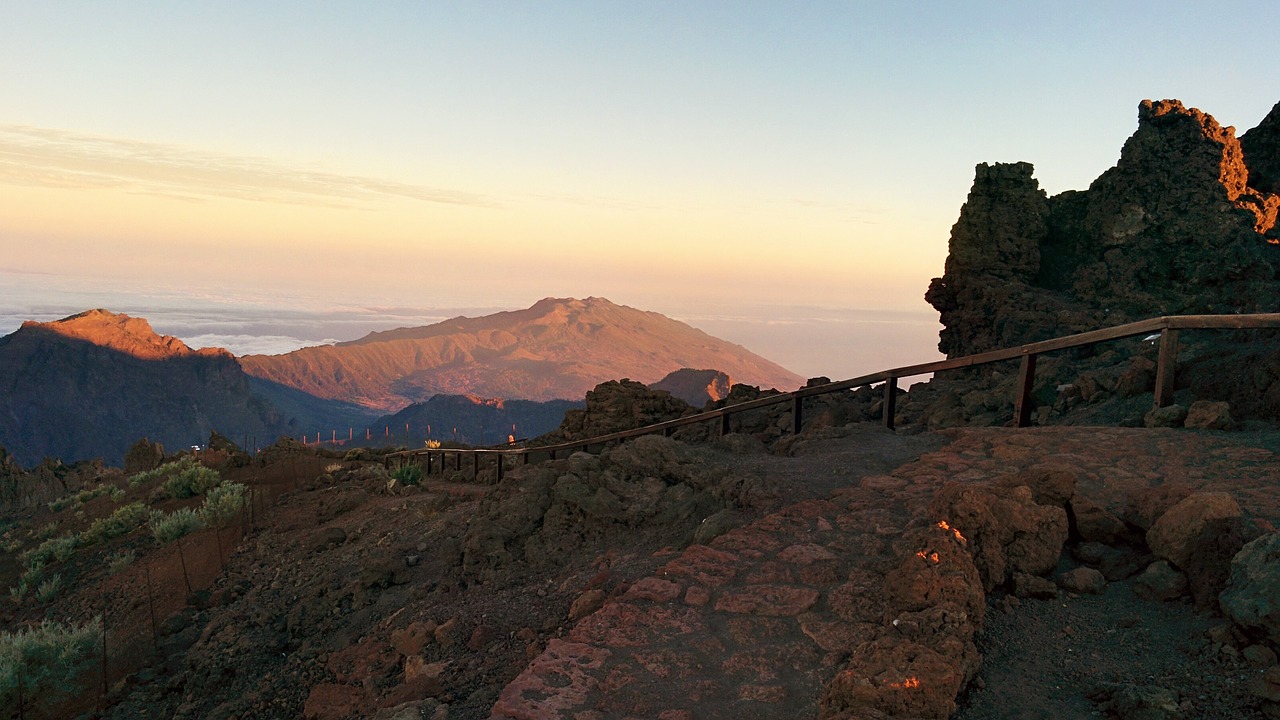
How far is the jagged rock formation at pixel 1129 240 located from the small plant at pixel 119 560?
15253mm

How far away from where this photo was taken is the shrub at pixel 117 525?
14281 mm

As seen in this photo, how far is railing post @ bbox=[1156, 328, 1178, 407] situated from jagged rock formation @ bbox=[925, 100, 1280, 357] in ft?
21.9

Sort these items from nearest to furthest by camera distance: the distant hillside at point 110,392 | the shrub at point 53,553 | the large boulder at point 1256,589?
the large boulder at point 1256,589, the shrub at point 53,553, the distant hillside at point 110,392

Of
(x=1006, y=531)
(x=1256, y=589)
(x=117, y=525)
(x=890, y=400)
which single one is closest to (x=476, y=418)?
(x=117, y=525)

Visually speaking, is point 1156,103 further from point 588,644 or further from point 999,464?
point 588,644

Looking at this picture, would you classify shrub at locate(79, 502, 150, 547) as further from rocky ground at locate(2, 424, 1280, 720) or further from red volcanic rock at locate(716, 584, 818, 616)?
red volcanic rock at locate(716, 584, 818, 616)

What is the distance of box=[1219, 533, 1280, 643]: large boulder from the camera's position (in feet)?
11.5

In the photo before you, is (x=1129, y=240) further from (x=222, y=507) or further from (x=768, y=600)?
(x=222, y=507)

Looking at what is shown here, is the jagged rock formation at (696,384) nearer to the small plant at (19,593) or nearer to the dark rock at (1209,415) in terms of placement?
the small plant at (19,593)

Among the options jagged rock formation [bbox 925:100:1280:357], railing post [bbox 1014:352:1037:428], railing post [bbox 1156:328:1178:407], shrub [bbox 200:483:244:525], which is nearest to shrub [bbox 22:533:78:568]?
shrub [bbox 200:483:244:525]

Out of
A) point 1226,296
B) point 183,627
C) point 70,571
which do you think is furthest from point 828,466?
point 70,571

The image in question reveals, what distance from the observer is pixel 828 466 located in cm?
736

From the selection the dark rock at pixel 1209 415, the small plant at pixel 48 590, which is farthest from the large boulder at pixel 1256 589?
the small plant at pixel 48 590

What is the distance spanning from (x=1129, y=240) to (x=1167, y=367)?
841 centimetres
